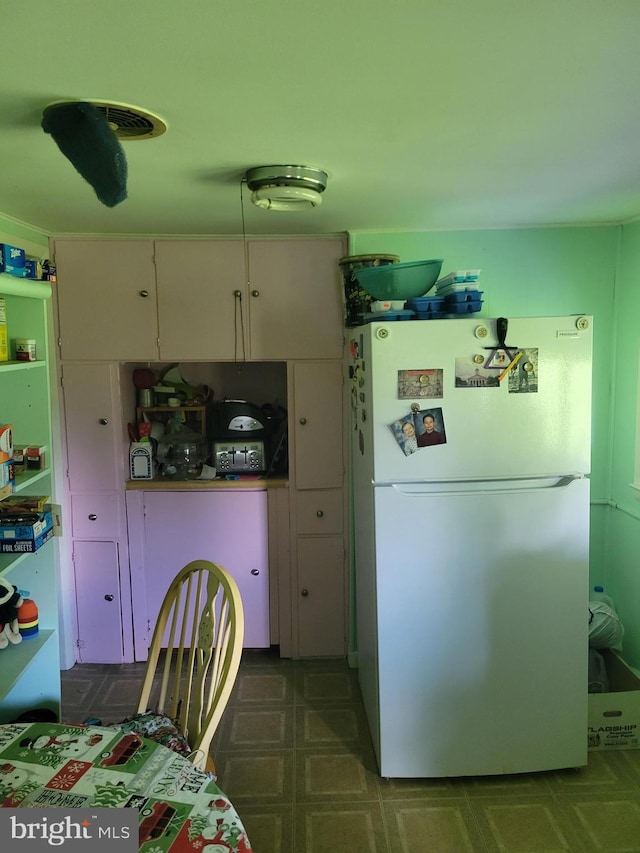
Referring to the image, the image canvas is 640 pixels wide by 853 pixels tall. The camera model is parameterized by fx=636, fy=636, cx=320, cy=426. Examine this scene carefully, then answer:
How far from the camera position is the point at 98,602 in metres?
3.03

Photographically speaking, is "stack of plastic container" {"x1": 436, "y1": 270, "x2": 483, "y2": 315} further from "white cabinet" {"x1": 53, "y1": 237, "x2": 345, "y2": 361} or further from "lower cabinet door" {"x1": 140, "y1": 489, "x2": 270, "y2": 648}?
"lower cabinet door" {"x1": 140, "y1": 489, "x2": 270, "y2": 648}

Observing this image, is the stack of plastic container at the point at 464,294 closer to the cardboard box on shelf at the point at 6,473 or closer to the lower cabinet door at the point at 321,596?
the lower cabinet door at the point at 321,596

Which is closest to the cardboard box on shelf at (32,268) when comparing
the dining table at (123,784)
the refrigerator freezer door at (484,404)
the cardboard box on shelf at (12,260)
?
the cardboard box on shelf at (12,260)

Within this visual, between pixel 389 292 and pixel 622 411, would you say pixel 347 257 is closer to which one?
pixel 389 292

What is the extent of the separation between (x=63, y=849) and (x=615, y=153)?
1.99 metres

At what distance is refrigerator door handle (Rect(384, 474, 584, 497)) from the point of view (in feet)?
7.04

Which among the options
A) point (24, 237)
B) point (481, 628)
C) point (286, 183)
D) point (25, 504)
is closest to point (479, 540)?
point (481, 628)

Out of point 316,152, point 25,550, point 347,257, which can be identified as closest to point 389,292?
point 347,257

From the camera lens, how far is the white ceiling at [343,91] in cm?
93

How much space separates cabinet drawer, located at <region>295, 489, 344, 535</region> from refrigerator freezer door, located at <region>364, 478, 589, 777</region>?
2.74 ft

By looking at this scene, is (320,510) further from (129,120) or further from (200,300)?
(129,120)

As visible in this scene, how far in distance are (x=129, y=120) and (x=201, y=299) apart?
1.54 meters

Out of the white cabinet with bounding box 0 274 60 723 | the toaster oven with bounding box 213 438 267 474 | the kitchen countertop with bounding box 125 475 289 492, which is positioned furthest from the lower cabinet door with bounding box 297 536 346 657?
the white cabinet with bounding box 0 274 60 723

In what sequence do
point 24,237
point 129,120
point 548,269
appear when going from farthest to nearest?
point 548,269, point 24,237, point 129,120
